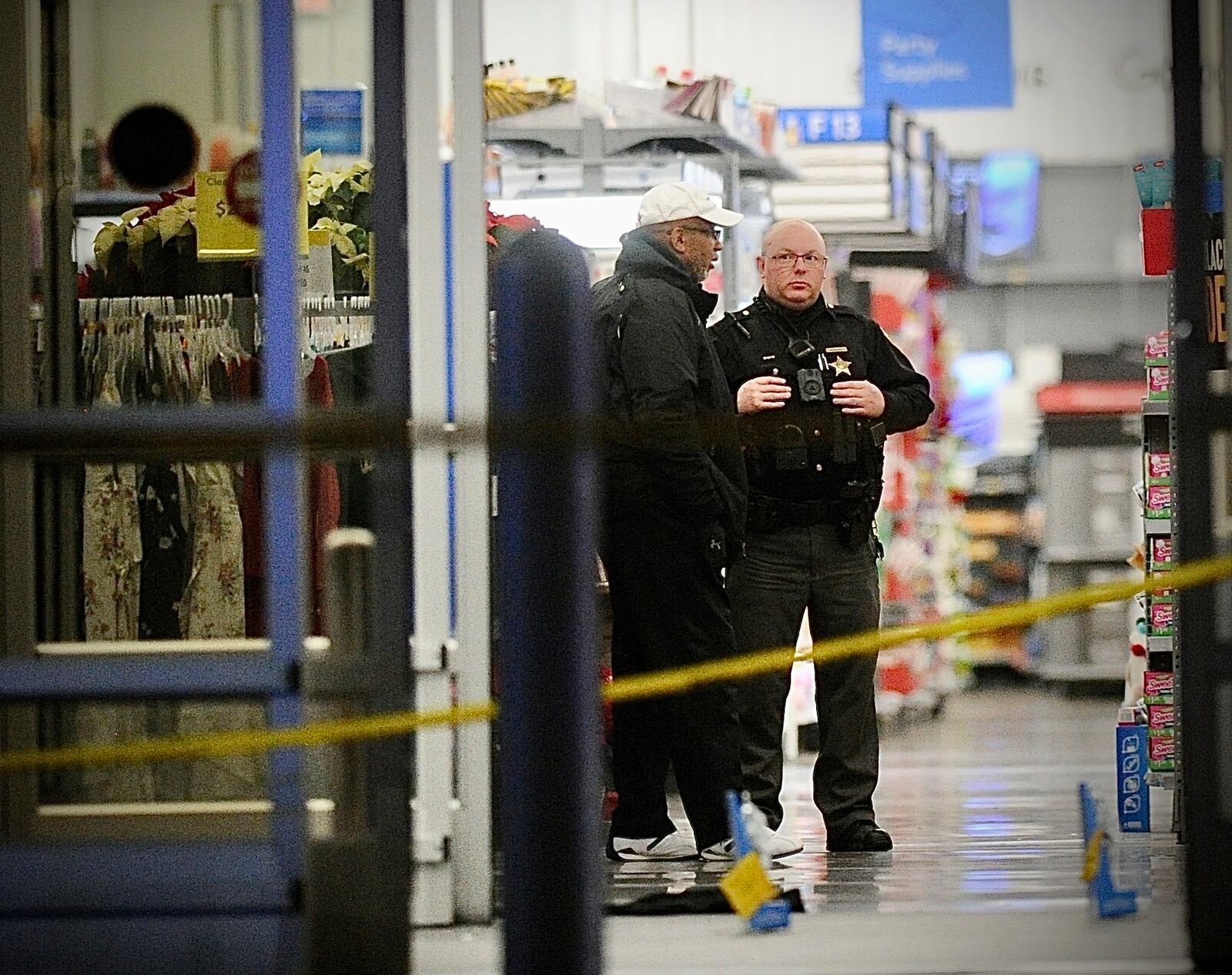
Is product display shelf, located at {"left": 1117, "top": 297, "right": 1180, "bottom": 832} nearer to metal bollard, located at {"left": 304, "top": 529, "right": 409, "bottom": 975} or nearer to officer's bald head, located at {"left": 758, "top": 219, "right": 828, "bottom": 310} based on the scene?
officer's bald head, located at {"left": 758, "top": 219, "right": 828, "bottom": 310}

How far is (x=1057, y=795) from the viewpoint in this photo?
694 cm

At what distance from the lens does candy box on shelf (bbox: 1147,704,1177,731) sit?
607 centimetres

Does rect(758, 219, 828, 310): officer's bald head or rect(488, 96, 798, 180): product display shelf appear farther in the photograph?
rect(488, 96, 798, 180): product display shelf

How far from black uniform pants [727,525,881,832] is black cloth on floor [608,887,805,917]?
42.9 inches

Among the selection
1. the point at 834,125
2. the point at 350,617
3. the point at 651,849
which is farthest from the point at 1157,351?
the point at 350,617

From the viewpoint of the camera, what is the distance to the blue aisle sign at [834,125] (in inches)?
341

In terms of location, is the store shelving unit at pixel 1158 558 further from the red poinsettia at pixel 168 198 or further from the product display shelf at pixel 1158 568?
the red poinsettia at pixel 168 198

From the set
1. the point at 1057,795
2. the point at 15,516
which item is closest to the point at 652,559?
the point at 15,516

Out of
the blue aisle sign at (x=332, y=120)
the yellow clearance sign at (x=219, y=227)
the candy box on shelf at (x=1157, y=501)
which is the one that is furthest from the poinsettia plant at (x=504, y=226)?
the candy box on shelf at (x=1157, y=501)

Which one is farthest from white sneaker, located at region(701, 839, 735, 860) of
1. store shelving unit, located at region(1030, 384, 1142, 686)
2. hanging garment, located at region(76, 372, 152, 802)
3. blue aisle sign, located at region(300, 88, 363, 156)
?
store shelving unit, located at region(1030, 384, 1142, 686)

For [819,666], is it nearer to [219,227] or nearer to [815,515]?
[815,515]

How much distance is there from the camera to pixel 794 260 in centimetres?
573

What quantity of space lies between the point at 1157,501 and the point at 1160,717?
61 centimetres

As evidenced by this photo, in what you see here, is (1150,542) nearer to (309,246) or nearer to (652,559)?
(652,559)
